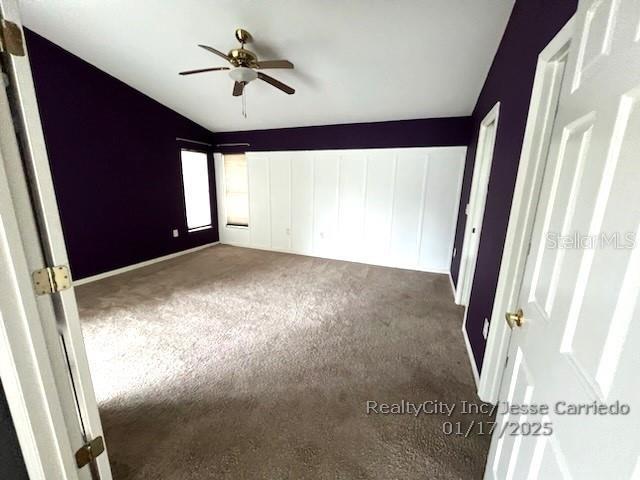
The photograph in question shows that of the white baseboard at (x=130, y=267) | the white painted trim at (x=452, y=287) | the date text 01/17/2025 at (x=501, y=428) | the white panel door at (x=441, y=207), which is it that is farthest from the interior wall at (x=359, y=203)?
the date text 01/17/2025 at (x=501, y=428)

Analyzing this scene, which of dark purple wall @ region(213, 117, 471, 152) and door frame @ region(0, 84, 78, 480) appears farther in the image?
dark purple wall @ region(213, 117, 471, 152)

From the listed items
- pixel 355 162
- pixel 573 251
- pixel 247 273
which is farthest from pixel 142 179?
pixel 573 251

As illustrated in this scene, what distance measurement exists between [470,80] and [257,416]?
362cm

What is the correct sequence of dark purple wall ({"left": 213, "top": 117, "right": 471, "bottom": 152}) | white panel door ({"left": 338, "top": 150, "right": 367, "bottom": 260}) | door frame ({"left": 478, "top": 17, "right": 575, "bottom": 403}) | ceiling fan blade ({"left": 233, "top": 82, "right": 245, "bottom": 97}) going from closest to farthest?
door frame ({"left": 478, "top": 17, "right": 575, "bottom": 403}) → ceiling fan blade ({"left": 233, "top": 82, "right": 245, "bottom": 97}) → dark purple wall ({"left": 213, "top": 117, "right": 471, "bottom": 152}) → white panel door ({"left": 338, "top": 150, "right": 367, "bottom": 260})

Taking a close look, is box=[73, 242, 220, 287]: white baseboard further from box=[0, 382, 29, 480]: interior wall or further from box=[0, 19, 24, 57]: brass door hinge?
box=[0, 19, 24, 57]: brass door hinge

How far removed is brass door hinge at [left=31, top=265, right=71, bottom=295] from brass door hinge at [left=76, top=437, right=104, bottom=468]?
0.65 metres

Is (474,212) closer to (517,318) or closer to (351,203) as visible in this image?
(351,203)

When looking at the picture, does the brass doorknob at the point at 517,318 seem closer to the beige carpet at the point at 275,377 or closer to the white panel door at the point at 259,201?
the beige carpet at the point at 275,377

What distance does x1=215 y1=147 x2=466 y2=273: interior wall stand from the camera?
12.7ft

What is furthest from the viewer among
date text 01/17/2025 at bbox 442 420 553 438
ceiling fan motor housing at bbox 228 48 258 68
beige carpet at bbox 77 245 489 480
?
ceiling fan motor housing at bbox 228 48 258 68

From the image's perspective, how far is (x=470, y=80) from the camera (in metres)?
2.76

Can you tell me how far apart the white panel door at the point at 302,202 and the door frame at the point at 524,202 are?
3.46 metres

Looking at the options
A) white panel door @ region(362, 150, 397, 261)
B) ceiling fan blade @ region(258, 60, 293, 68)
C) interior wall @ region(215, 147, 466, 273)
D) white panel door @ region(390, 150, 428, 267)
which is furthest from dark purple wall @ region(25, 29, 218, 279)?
white panel door @ region(390, 150, 428, 267)

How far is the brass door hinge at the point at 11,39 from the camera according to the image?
2.47ft
